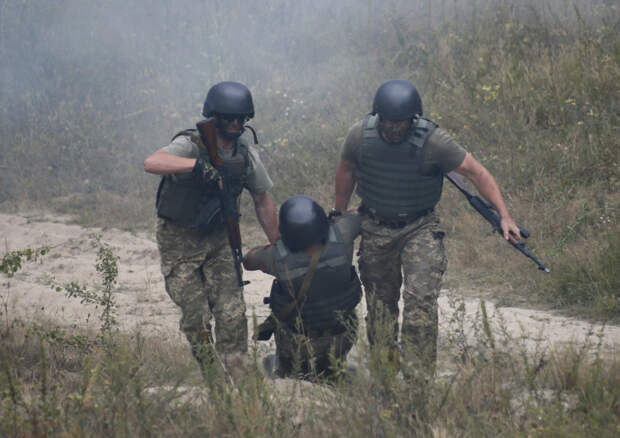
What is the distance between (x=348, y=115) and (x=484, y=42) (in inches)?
89.0

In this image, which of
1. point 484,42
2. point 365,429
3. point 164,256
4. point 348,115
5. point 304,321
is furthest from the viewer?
point 348,115

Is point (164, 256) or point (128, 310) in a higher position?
point (164, 256)

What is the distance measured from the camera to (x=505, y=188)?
6949 mm

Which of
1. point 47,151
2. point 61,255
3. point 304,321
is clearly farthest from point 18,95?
point 304,321

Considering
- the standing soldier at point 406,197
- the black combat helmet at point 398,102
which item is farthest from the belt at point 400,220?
the black combat helmet at point 398,102

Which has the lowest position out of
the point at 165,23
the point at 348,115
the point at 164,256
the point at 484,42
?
the point at 164,256

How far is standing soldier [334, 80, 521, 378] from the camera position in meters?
3.80

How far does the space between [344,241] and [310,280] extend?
1.42ft

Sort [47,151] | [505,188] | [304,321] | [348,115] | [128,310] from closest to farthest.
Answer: [304,321] → [128,310] → [505,188] → [348,115] → [47,151]

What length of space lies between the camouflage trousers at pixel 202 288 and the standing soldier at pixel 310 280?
0.94 feet

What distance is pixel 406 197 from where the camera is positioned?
158 inches

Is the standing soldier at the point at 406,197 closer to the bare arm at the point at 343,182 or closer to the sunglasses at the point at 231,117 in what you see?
the bare arm at the point at 343,182

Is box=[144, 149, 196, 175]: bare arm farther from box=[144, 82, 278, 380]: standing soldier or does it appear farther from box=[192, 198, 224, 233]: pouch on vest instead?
box=[192, 198, 224, 233]: pouch on vest

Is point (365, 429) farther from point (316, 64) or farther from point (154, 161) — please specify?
point (316, 64)
